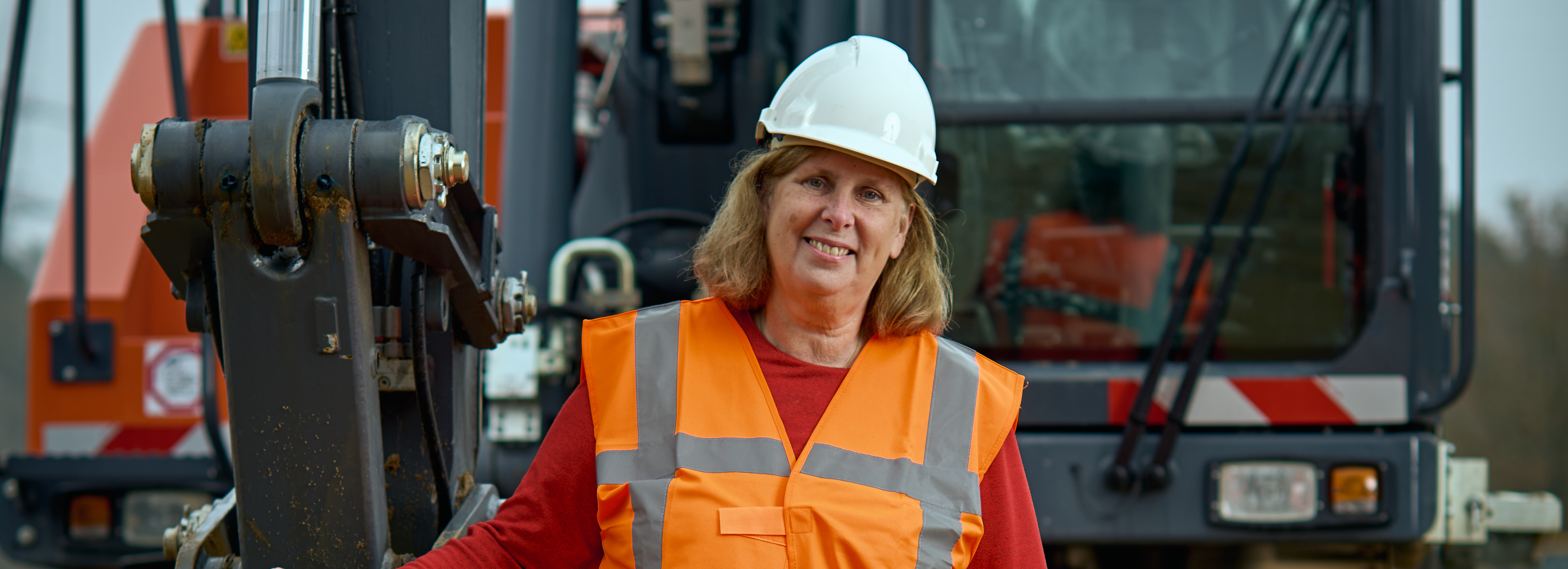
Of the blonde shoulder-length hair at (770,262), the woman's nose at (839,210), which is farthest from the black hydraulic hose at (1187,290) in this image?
the woman's nose at (839,210)

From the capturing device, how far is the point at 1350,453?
2434 mm

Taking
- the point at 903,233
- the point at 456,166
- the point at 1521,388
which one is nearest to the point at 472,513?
the point at 456,166

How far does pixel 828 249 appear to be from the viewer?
1.57 metres

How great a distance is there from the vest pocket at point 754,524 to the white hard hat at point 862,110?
0.46 meters

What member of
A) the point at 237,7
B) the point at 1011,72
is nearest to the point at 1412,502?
the point at 1011,72

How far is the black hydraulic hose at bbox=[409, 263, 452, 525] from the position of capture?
4.89 feet

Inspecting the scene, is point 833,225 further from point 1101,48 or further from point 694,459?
point 1101,48

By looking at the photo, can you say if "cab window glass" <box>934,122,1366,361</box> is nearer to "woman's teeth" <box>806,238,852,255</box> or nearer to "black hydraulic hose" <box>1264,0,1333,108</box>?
"black hydraulic hose" <box>1264,0,1333,108</box>

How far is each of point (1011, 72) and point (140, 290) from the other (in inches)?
84.6

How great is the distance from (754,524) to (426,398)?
0.46m

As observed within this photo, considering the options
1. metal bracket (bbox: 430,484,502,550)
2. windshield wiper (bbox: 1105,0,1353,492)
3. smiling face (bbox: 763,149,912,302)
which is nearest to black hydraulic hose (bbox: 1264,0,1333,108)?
windshield wiper (bbox: 1105,0,1353,492)

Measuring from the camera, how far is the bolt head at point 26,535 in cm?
281

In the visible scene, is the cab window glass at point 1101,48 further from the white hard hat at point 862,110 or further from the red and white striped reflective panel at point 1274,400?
the white hard hat at point 862,110

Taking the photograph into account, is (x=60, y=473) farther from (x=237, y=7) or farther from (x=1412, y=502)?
(x=1412, y=502)
